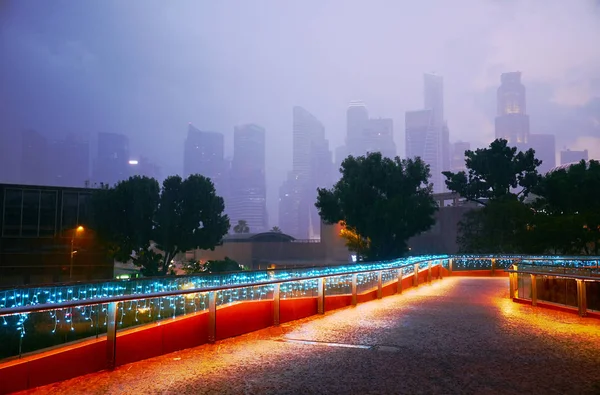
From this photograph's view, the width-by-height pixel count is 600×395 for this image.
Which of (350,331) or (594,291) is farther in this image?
(594,291)

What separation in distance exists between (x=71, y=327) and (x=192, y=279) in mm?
8603

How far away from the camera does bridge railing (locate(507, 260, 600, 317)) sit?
38.1 feet

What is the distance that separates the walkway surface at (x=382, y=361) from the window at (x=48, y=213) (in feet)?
129

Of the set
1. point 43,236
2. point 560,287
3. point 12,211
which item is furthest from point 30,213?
point 560,287

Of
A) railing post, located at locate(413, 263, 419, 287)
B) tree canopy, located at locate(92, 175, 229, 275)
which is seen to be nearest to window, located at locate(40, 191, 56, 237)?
tree canopy, located at locate(92, 175, 229, 275)

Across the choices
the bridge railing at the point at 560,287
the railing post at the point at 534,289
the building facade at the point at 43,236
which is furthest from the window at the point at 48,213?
the railing post at the point at 534,289

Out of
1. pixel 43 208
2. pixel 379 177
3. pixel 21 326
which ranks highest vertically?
pixel 379 177

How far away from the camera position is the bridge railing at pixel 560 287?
11602 mm

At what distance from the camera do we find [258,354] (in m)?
7.35

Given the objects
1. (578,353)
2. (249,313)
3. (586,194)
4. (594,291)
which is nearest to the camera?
(578,353)

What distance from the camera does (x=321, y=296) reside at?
1184 centimetres

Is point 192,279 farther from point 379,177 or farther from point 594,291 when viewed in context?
point 379,177

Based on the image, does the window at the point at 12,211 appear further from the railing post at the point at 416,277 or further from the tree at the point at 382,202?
the railing post at the point at 416,277

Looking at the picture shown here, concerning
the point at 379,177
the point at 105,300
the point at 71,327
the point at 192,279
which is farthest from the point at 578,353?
the point at 379,177
